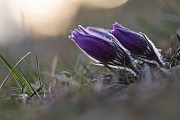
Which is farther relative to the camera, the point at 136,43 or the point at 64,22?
the point at 64,22

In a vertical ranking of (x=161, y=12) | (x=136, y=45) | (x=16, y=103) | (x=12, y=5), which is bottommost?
(x=16, y=103)

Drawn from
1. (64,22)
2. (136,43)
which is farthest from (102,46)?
(64,22)

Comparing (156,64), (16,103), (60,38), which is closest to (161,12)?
(60,38)

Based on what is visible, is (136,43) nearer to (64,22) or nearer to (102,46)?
(102,46)

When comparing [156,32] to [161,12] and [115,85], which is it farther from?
[115,85]

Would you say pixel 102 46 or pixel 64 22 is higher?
pixel 64 22

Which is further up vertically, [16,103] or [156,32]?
[156,32]
